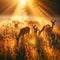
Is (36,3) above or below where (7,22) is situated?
above

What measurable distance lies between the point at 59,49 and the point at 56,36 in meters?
0.30

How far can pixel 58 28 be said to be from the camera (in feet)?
17.8

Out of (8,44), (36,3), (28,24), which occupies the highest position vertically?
(36,3)

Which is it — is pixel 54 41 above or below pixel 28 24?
below

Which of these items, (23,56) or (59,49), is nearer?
(23,56)

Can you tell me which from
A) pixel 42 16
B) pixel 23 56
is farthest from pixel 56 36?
pixel 23 56

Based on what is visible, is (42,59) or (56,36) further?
(56,36)

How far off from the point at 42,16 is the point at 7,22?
76 centimetres

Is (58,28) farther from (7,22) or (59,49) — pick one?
(7,22)

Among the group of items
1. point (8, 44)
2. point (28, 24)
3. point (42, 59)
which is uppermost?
point (28, 24)

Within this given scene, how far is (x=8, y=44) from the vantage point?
496 centimetres

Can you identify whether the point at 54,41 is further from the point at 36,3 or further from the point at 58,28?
the point at 36,3

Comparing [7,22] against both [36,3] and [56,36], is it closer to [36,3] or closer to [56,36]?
[36,3]

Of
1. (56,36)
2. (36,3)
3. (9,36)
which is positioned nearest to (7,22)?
(9,36)
